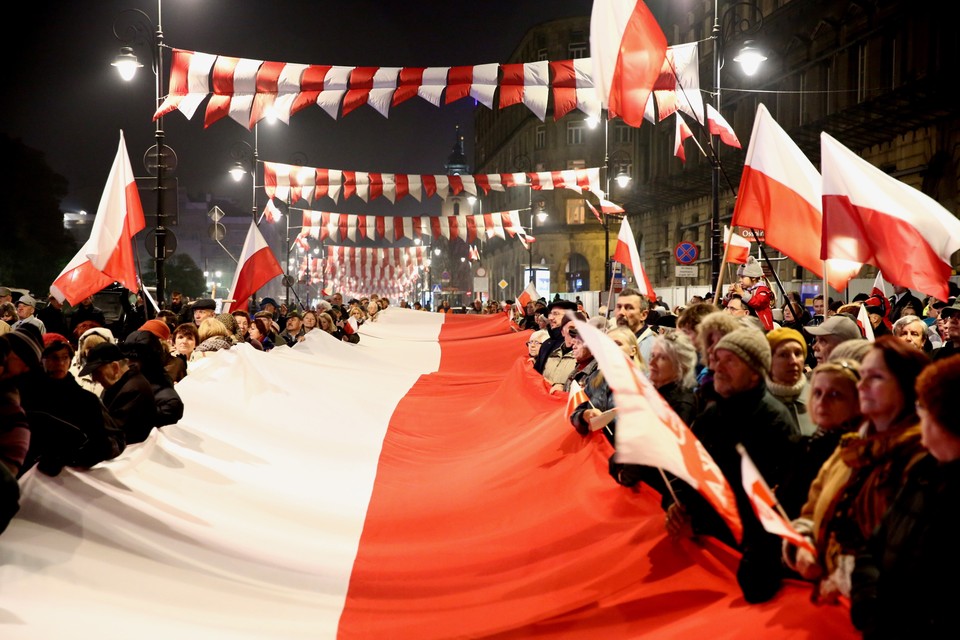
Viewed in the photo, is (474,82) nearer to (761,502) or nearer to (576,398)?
(576,398)

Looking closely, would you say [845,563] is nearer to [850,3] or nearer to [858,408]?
[858,408]

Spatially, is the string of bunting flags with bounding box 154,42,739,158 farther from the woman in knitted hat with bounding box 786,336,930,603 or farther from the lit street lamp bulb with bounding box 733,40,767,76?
the woman in knitted hat with bounding box 786,336,930,603

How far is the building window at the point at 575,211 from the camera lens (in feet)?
291

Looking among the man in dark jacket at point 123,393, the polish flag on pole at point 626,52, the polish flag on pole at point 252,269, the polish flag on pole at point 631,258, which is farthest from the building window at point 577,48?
the man in dark jacket at point 123,393

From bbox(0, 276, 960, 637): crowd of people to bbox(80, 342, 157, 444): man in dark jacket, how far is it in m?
0.01

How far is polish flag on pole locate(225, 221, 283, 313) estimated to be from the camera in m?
13.9

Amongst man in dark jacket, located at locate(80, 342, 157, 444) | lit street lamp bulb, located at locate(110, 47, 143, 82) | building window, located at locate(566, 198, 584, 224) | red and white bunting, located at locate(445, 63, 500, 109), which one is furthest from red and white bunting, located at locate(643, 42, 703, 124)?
building window, located at locate(566, 198, 584, 224)

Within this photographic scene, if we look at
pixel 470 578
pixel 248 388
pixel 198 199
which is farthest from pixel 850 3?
pixel 198 199

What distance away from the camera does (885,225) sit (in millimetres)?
6621

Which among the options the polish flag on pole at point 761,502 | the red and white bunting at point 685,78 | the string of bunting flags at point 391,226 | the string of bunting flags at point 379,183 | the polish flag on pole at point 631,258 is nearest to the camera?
the polish flag on pole at point 761,502

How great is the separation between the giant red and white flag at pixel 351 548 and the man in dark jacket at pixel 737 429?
165mm

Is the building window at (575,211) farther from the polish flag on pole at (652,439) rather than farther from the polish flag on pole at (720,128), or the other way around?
the polish flag on pole at (652,439)

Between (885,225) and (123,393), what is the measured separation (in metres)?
5.63

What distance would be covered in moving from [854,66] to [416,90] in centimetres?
2405
